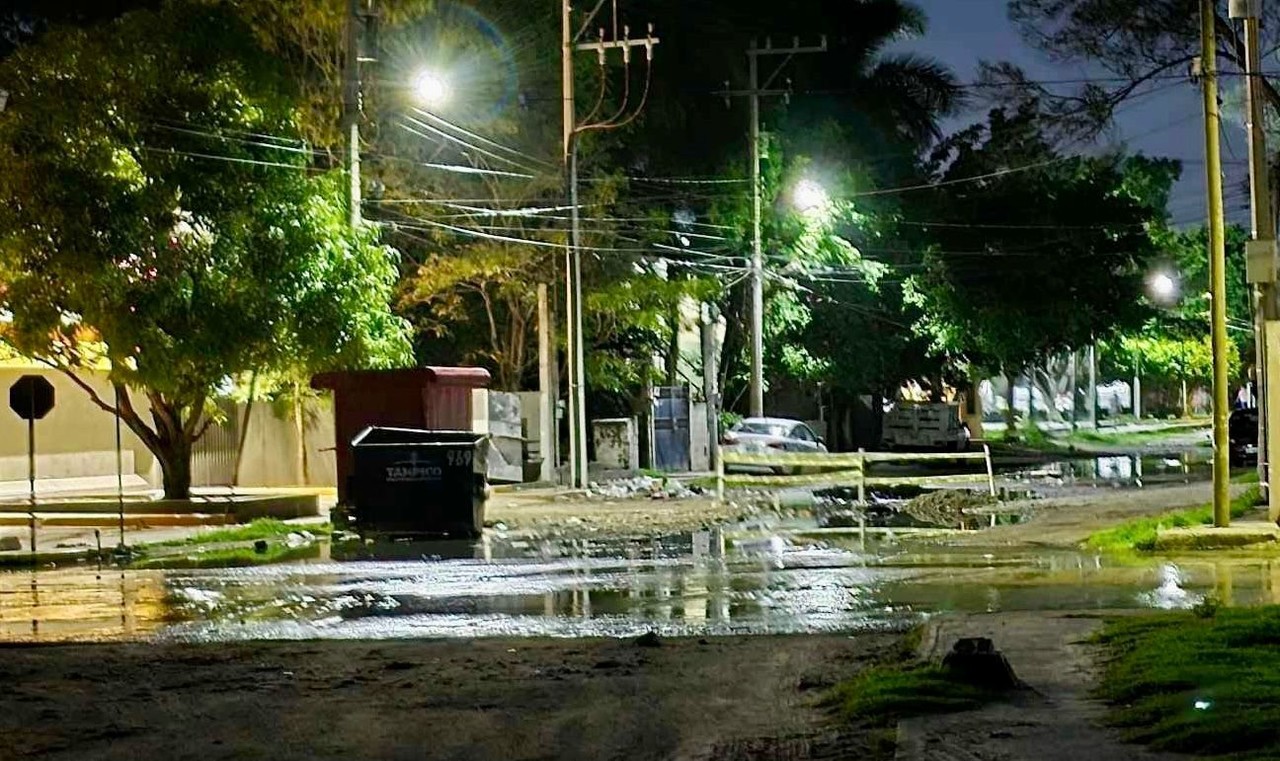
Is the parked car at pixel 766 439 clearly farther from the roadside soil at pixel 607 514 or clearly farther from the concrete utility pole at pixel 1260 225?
the concrete utility pole at pixel 1260 225

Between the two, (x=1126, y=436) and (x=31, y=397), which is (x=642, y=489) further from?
(x=1126, y=436)

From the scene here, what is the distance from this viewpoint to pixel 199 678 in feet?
38.4

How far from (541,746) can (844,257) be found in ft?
131

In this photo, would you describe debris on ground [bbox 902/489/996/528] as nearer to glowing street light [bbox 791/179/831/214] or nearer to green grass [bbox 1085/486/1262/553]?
green grass [bbox 1085/486/1262/553]

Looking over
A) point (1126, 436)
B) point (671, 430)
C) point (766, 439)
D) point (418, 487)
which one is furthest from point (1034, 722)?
point (1126, 436)

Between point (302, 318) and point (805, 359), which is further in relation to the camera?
point (805, 359)

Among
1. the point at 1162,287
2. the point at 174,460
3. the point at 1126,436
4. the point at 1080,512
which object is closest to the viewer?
the point at 1080,512

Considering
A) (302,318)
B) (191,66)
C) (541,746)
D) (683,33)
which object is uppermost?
(683,33)

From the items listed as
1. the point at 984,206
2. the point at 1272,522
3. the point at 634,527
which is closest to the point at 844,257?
the point at 984,206

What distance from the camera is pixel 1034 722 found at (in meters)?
8.70

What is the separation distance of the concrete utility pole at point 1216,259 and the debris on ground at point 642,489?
15.1 metres

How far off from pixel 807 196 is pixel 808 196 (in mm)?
27

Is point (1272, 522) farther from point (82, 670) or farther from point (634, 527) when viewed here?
point (82, 670)

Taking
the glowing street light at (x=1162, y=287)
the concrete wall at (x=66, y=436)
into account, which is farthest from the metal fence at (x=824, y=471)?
the glowing street light at (x=1162, y=287)
